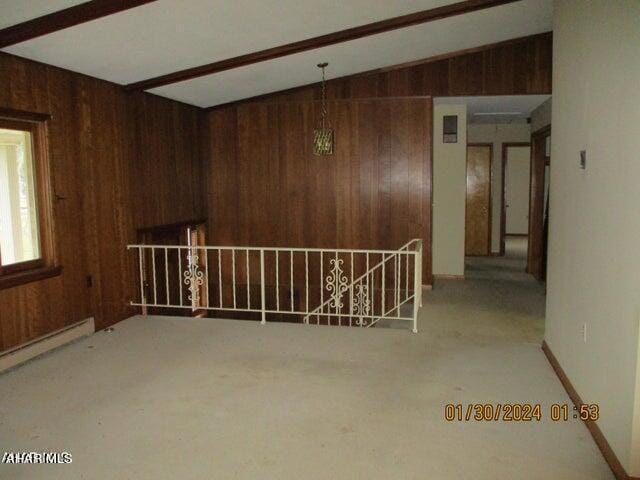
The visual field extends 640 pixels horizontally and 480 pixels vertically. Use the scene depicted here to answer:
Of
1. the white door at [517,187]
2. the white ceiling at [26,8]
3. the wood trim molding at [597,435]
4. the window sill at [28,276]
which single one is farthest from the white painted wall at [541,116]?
the window sill at [28,276]

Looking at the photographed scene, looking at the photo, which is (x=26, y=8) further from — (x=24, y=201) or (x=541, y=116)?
(x=541, y=116)

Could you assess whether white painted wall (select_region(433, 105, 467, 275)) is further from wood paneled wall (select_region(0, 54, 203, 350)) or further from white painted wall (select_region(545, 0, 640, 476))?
wood paneled wall (select_region(0, 54, 203, 350))

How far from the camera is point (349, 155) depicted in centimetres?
697

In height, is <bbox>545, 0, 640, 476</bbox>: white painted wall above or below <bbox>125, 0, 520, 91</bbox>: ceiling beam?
below

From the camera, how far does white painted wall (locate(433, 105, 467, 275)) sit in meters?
7.30

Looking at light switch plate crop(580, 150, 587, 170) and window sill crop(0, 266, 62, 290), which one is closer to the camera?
light switch plate crop(580, 150, 587, 170)

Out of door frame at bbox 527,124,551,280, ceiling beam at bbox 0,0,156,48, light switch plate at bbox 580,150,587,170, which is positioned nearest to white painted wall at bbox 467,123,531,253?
door frame at bbox 527,124,551,280

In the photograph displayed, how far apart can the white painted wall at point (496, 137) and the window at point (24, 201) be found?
753 centimetres

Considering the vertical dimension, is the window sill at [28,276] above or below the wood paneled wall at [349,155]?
below

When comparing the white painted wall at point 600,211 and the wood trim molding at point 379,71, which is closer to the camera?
the white painted wall at point 600,211

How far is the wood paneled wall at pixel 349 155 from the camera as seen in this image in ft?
21.2

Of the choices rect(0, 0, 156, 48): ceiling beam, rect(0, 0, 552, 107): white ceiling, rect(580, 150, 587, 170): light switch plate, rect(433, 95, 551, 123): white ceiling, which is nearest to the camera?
rect(580, 150, 587, 170): light switch plate

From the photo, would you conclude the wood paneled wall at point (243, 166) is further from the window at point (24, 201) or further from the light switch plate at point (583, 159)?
the light switch plate at point (583, 159)

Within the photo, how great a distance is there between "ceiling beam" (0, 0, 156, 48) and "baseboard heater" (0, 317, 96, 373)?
230 centimetres
